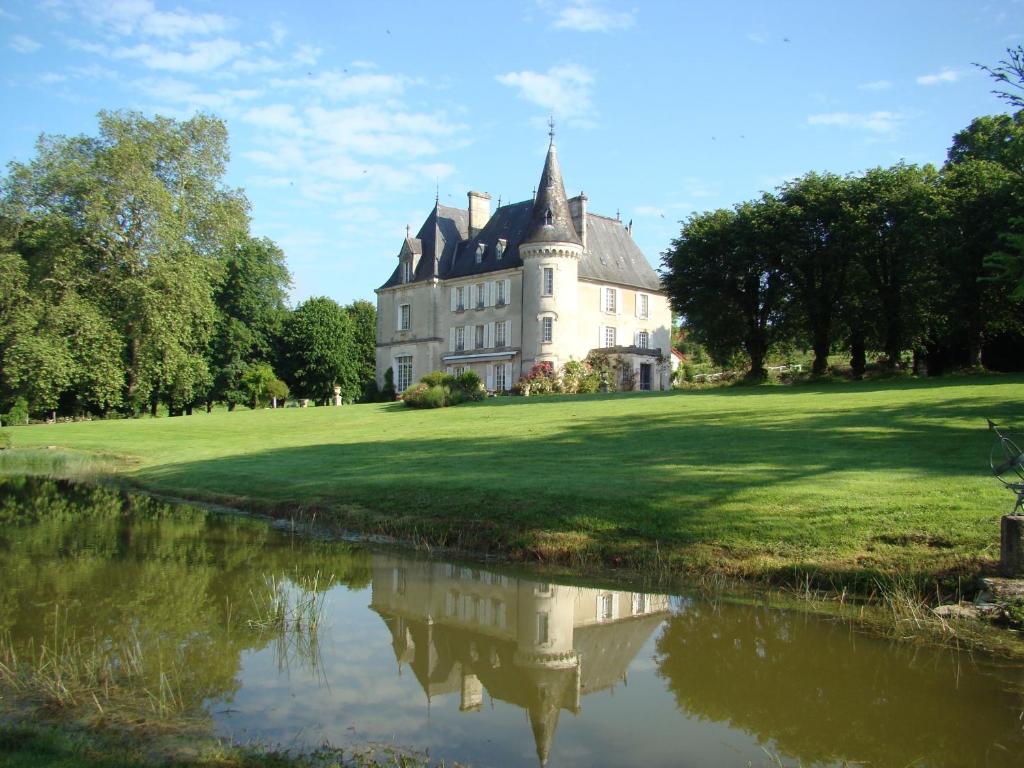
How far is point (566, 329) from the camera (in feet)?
155

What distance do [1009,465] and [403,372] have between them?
47691 mm

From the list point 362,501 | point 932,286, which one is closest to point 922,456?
point 362,501

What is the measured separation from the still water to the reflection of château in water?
28mm

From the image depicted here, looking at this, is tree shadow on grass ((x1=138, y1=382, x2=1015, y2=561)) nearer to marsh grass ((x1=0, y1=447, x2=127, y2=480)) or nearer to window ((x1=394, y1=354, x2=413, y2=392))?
marsh grass ((x1=0, y1=447, x2=127, y2=480))

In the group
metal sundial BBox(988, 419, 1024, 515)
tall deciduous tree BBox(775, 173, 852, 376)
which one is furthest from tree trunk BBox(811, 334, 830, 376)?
metal sundial BBox(988, 419, 1024, 515)

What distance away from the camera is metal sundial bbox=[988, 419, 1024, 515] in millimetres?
8633

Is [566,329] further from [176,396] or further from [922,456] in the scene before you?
[922,456]

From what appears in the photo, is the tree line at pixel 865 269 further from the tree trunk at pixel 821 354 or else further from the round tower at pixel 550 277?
the round tower at pixel 550 277

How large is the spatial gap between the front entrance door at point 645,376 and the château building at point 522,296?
0.11 metres

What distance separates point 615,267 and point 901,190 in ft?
64.7

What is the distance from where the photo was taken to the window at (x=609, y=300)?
164ft

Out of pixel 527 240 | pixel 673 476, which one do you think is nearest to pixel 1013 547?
pixel 673 476

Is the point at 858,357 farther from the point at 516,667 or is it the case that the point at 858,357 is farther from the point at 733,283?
the point at 516,667

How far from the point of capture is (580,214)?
163 ft
